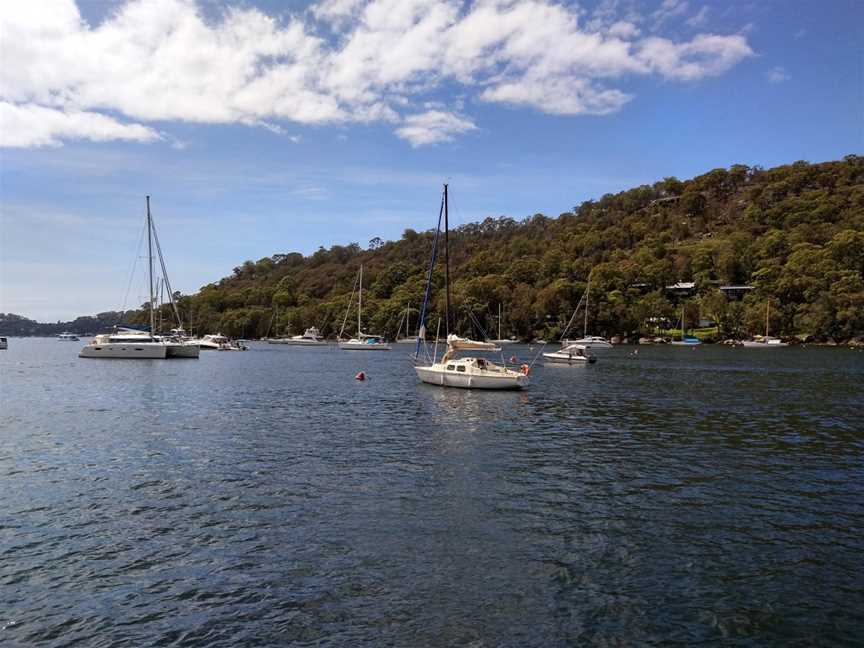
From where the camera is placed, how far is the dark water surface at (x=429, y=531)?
38.7 feet

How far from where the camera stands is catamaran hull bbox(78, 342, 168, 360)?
94.5 m

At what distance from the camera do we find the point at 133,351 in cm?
9456

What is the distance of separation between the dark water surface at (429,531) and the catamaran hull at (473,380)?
1518 centimetres

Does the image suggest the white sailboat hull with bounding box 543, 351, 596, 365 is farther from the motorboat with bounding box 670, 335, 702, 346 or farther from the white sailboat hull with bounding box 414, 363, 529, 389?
the motorboat with bounding box 670, 335, 702, 346

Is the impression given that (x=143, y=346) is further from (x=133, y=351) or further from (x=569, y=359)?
(x=569, y=359)

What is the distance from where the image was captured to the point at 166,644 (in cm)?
1084

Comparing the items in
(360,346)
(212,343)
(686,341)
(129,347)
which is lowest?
(360,346)

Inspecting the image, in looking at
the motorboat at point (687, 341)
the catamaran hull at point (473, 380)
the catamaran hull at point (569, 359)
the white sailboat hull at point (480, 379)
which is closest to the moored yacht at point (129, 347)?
the catamaran hull at point (473, 380)

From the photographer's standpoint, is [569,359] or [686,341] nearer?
[569,359]

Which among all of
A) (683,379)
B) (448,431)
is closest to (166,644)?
(448,431)

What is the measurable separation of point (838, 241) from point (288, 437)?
630ft

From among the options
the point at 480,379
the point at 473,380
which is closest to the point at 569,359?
the point at 473,380

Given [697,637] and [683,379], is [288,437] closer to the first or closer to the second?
[697,637]

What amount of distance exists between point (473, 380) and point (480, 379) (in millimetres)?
699
